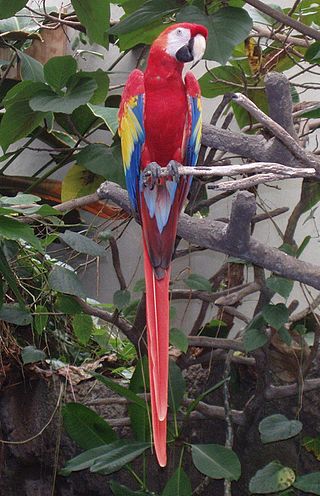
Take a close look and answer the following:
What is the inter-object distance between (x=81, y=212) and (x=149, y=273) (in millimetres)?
1222

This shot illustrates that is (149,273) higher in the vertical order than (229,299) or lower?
higher

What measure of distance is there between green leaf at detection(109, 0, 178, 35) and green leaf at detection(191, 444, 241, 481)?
64cm

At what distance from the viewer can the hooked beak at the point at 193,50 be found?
2.20 feet

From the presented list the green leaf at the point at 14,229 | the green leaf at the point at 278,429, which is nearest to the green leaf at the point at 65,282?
the green leaf at the point at 14,229

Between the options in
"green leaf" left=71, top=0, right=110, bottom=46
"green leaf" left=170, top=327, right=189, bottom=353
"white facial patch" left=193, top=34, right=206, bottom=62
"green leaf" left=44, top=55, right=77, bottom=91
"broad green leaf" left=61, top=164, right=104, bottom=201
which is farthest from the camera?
"broad green leaf" left=61, top=164, right=104, bottom=201

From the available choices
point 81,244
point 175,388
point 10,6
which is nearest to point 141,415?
point 175,388

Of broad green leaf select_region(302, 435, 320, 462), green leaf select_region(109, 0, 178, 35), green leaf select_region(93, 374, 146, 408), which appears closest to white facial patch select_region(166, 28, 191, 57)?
green leaf select_region(109, 0, 178, 35)

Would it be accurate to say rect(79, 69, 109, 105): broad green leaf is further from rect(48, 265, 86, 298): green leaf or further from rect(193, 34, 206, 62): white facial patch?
rect(193, 34, 206, 62): white facial patch

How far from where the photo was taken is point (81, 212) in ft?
6.10

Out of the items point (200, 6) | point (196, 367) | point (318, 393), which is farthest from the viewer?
point (196, 367)

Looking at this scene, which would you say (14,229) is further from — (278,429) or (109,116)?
(278,429)

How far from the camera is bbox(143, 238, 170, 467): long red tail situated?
1.86ft

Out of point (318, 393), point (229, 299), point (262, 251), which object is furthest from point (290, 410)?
point (262, 251)

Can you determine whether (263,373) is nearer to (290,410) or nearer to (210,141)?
(290,410)
